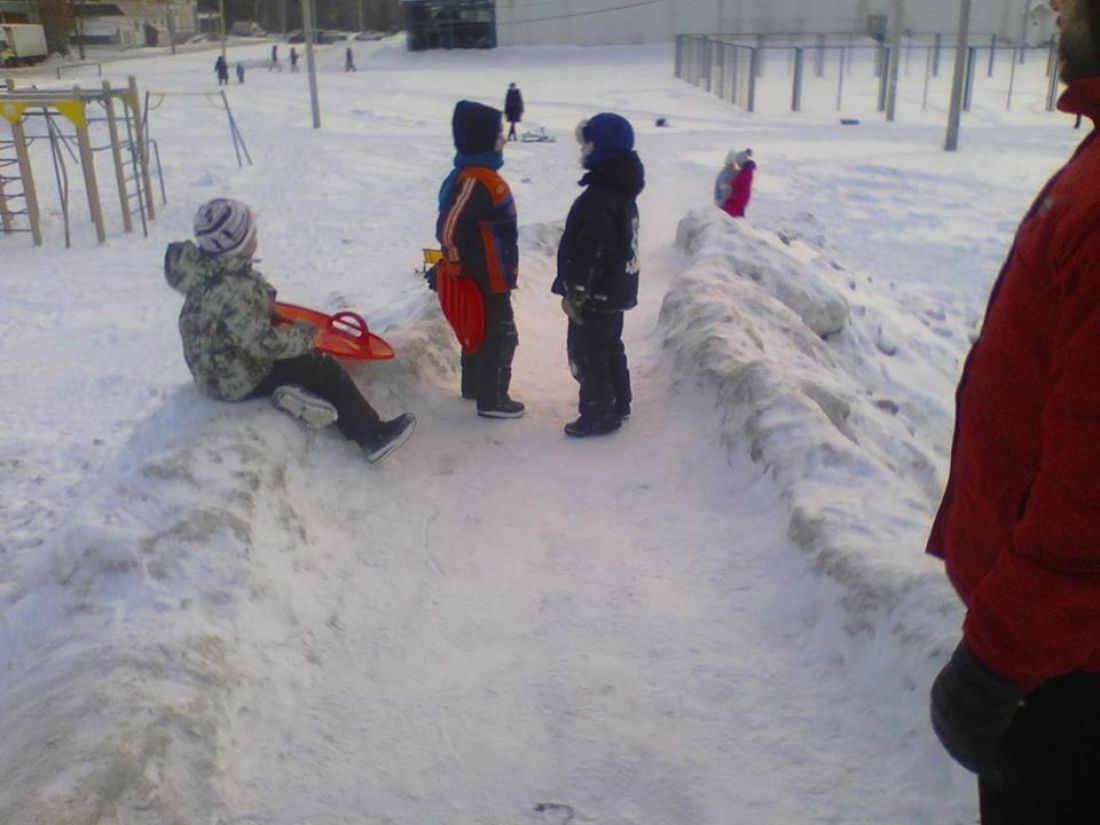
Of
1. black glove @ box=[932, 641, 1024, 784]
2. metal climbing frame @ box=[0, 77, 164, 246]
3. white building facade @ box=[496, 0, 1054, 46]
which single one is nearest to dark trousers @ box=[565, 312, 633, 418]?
black glove @ box=[932, 641, 1024, 784]

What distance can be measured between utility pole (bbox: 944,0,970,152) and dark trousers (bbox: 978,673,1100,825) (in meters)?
20.2

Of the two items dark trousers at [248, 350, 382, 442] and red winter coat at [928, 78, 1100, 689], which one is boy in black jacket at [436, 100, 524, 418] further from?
red winter coat at [928, 78, 1100, 689]

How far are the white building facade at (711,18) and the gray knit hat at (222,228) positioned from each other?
136 ft

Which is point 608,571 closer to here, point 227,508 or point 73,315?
point 227,508

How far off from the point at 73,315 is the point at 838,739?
37.1ft

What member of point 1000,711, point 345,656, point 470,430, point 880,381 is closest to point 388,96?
point 880,381

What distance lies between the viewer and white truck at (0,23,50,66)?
1617 inches

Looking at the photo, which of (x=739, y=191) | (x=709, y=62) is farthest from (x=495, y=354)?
(x=709, y=62)

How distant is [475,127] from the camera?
16.0ft

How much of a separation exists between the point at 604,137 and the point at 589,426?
4.63 ft

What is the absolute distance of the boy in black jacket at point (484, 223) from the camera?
16.2ft

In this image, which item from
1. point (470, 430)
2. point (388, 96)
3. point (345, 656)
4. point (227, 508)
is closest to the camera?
point (345, 656)

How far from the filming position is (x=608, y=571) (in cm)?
400

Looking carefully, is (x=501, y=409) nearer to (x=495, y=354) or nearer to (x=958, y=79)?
(x=495, y=354)
